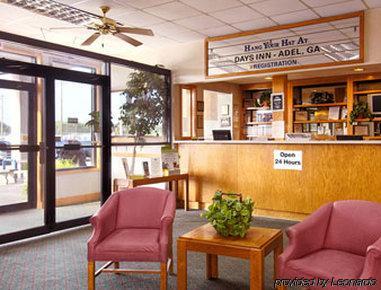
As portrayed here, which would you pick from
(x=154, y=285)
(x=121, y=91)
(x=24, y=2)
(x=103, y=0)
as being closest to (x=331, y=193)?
(x=154, y=285)

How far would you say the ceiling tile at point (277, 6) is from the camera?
518cm

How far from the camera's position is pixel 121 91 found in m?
6.41

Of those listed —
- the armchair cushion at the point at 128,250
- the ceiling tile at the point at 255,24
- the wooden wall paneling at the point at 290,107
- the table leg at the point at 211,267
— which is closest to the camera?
the armchair cushion at the point at 128,250

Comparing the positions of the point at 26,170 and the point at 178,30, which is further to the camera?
the point at 178,30

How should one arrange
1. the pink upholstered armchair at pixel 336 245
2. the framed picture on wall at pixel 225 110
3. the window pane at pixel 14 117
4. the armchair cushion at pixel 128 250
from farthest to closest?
the framed picture on wall at pixel 225 110
the window pane at pixel 14 117
the armchair cushion at pixel 128 250
the pink upholstered armchair at pixel 336 245

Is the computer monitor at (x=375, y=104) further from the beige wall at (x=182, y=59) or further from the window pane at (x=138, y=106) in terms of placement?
the window pane at (x=138, y=106)

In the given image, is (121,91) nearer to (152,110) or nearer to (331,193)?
(152,110)

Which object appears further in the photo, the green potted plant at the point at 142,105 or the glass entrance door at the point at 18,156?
the green potted plant at the point at 142,105

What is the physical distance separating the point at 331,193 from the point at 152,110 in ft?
10.8

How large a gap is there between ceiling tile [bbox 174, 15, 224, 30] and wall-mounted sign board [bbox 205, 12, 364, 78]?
0.65 meters

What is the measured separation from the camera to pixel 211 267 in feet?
11.3

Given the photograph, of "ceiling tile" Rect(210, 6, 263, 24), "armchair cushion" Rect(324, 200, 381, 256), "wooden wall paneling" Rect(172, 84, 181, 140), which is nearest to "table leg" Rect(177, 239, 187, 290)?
"armchair cushion" Rect(324, 200, 381, 256)

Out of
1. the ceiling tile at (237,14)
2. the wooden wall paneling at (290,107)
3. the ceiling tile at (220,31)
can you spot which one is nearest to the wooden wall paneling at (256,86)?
the wooden wall paneling at (290,107)

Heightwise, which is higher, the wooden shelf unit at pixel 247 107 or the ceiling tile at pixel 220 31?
the ceiling tile at pixel 220 31
